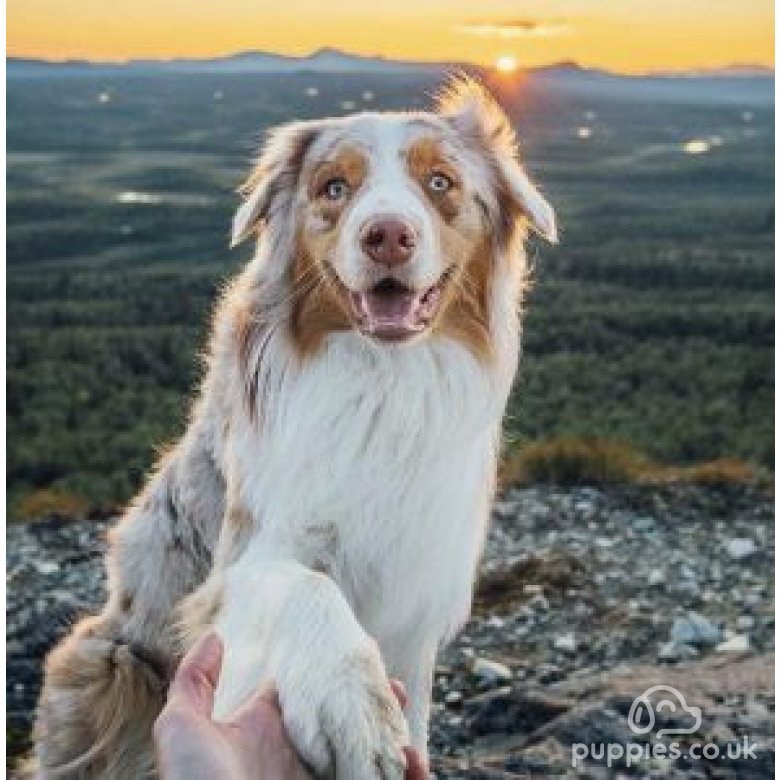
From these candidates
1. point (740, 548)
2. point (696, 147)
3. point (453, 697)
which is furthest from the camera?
point (696, 147)

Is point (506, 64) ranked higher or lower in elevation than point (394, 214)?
higher

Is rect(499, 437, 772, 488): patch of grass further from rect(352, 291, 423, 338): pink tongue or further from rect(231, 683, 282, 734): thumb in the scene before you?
rect(231, 683, 282, 734): thumb

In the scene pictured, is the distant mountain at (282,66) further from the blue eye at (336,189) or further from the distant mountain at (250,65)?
the blue eye at (336,189)

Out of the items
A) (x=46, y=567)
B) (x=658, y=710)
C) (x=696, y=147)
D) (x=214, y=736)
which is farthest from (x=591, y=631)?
(x=696, y=147)

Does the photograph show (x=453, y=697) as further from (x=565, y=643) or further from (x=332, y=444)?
(x=332, y=444)

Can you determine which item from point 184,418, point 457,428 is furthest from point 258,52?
point 457,428

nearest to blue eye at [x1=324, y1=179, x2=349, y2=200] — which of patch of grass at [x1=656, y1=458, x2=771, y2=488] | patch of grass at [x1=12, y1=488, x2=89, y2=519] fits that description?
patch of grass at [x1=12, y1=488, x2=89, y2=519]

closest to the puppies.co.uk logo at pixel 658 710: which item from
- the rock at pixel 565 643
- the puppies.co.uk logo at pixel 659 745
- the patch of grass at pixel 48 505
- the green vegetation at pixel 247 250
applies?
the puppies.co.uk logo at pixel 659 745

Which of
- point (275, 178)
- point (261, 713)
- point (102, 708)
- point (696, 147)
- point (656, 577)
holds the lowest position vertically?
point (656, 577)
